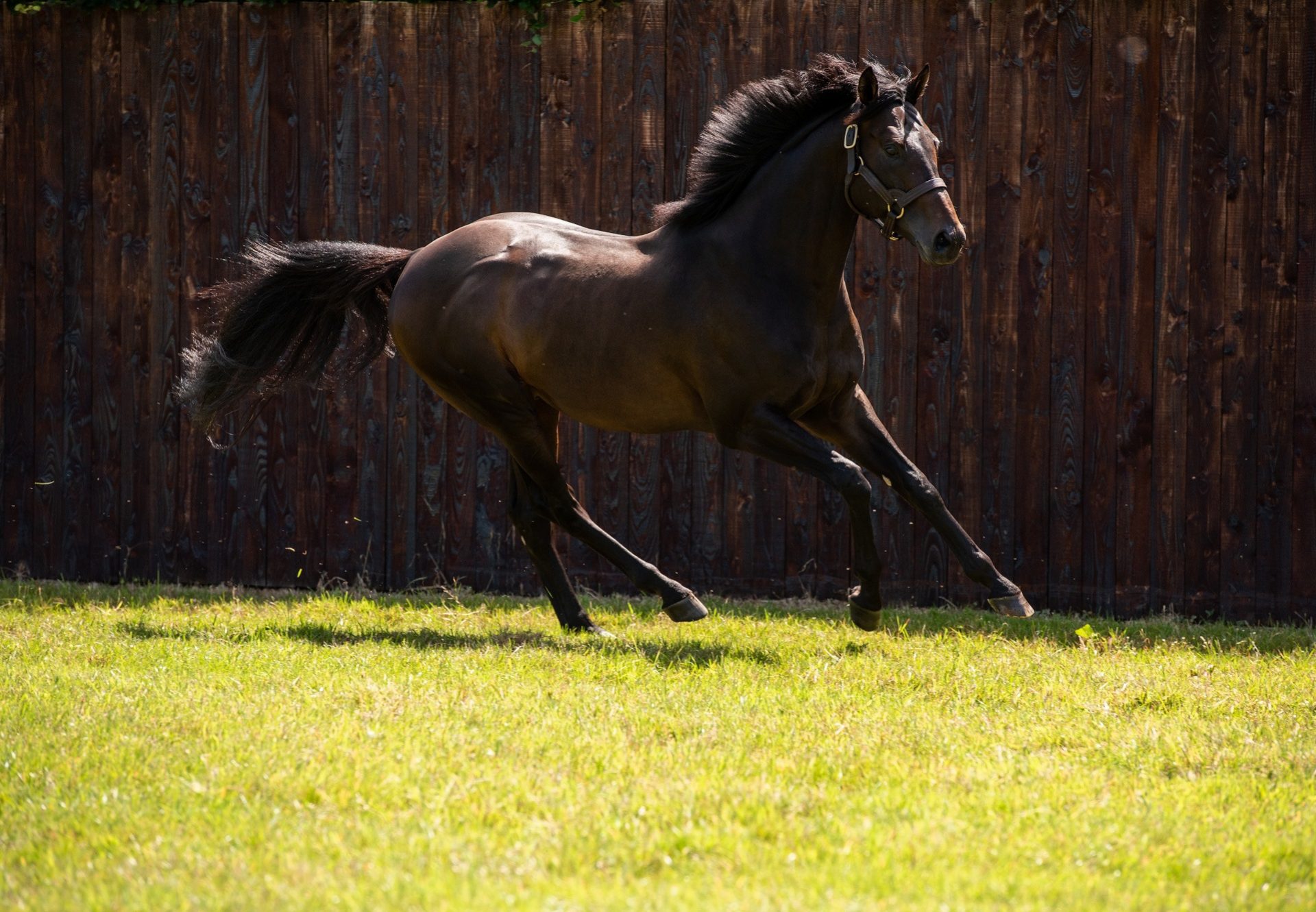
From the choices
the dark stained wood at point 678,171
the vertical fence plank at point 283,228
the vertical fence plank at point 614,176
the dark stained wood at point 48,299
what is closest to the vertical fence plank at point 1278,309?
the dark stained wood at point 678,171

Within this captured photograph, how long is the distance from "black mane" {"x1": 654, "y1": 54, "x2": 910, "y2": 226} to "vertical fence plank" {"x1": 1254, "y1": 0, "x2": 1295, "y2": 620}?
2.31 m

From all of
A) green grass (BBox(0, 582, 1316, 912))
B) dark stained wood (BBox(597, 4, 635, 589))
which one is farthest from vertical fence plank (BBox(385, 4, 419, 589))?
green grass (BBox(0, 582, 1316, 912))

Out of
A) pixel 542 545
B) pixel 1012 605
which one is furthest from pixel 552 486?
pixel 1012 605

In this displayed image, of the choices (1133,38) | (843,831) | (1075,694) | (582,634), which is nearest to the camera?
(843,831)

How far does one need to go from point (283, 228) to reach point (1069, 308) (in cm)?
426

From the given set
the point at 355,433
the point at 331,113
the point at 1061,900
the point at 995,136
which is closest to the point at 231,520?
Answer: the point at 355,433

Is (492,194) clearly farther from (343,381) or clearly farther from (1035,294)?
(1035,294)

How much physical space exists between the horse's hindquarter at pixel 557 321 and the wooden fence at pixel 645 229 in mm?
1241

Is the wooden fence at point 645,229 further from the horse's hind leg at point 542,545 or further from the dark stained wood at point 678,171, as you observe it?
the horse's hind leg at point 542,545

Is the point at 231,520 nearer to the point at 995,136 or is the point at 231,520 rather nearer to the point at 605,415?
the point at 605,415

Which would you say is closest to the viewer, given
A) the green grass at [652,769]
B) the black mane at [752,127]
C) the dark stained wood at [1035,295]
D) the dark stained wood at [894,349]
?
the green grass at [652,769]

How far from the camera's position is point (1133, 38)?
24.0 ft

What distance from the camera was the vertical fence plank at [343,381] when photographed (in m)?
7.92

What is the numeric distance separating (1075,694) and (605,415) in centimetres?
244
